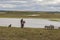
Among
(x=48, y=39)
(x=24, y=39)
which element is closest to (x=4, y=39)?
(x=24, y=39)

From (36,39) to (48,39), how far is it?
3.26 ft

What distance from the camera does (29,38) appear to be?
53.4 feet

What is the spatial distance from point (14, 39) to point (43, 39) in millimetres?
2380

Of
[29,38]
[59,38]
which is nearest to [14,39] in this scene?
[29,38]

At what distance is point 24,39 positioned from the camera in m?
15.8

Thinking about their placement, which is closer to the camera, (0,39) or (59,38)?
(0,39)

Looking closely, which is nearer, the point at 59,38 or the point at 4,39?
the point at 4,39

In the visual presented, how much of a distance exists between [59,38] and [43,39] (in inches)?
61.8

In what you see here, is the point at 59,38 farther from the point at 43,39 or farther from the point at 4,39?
the point at 4,39

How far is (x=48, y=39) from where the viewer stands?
52.2ft

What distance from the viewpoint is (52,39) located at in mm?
16031

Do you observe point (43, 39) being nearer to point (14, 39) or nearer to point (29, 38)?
point (29, 38)

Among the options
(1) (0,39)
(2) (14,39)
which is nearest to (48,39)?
(2) (14,39)

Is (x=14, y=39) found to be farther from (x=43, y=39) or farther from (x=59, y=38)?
(x=59, y=38)
